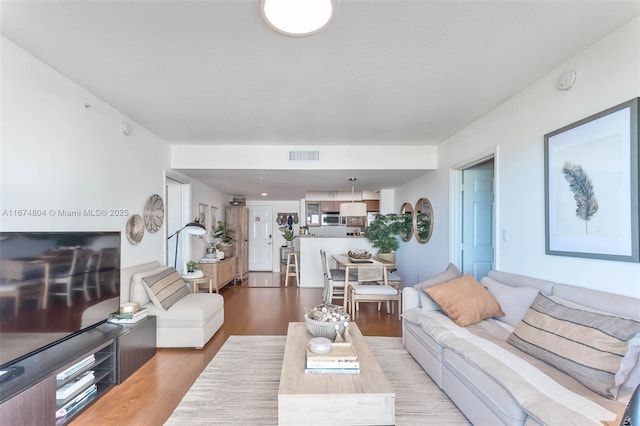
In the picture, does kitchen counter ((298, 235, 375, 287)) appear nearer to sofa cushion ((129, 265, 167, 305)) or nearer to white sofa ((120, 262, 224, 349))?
white sofa ((120, 262, 224, 349))

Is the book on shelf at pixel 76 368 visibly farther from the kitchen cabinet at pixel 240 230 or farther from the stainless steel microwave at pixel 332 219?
the stainless steel microwave at pixel 332 219

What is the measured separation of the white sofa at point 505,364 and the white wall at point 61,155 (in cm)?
298

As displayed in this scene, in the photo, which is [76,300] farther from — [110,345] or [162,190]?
[162,190]

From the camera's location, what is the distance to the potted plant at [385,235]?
596 centimetres

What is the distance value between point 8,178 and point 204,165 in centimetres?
251

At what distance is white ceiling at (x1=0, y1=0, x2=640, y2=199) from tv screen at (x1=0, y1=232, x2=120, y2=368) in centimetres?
124

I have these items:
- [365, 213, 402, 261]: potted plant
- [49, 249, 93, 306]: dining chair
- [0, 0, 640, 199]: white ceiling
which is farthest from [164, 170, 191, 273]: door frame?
[365, 213, 402, 261]: potted plant

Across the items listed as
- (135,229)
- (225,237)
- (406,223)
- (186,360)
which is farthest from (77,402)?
(406,223)

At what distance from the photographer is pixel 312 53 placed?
200cm

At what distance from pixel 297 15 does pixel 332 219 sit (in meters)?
6.97

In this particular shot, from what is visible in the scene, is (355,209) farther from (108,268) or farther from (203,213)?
(108,268)

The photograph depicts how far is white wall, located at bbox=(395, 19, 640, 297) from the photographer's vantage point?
177 centimetres

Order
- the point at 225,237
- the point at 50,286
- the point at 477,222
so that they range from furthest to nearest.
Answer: the point at 225,237
the point at 477,222
the point at 50,286

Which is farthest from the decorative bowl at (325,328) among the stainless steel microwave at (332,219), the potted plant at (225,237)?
the stainless steel microwave at (332,219)
